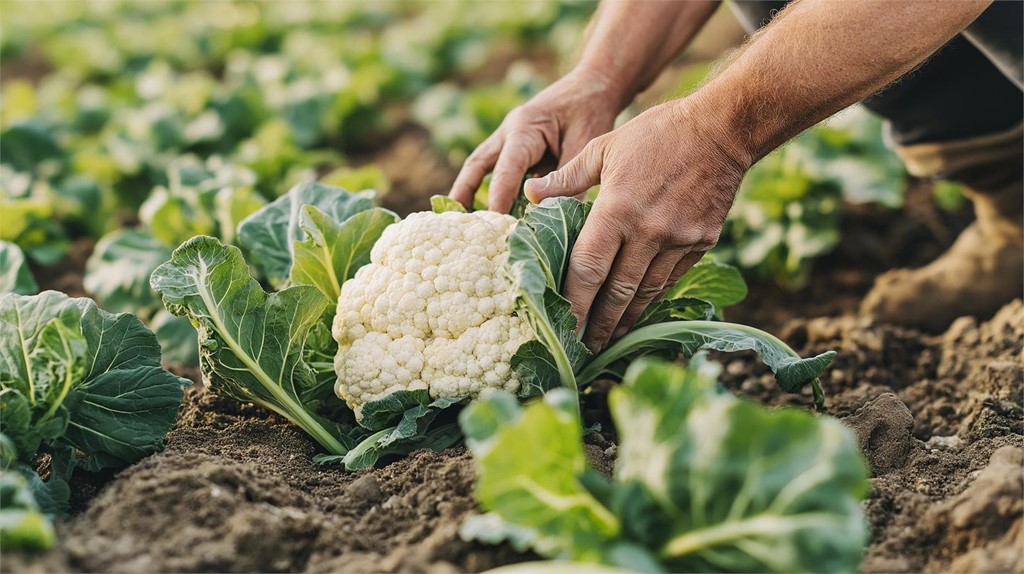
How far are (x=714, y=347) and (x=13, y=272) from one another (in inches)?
98.7

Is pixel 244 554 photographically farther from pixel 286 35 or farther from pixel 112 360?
pixel 286 35

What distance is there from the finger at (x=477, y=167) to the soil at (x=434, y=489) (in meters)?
0.88

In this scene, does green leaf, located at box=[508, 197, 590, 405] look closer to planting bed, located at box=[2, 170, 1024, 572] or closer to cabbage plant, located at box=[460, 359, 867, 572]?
planting bed, located at box=[2, 170, 1024, 572]

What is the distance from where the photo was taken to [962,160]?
4176 millimetres

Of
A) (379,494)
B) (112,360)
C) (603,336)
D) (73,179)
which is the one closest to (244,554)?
(379,494)

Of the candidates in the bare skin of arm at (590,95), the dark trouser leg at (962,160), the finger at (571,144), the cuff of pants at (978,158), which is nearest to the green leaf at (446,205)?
the bare skin of arm at (590,95)

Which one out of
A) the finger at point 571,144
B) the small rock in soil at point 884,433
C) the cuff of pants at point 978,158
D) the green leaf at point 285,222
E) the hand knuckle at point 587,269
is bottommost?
the cuff of pants at point 978,158

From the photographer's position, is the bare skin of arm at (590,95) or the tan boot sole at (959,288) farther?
the tan boot sole at (959,288)

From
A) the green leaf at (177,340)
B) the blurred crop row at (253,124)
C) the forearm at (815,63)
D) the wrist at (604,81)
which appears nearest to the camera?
the forearm at (815,63)

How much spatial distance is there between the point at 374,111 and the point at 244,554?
5.94m

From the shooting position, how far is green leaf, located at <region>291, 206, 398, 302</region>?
10.2ft

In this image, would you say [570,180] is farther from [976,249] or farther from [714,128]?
[976,249]

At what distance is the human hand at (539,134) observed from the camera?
335 centimetres

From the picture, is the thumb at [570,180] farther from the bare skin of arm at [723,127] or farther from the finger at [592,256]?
the finger at [592,256]
